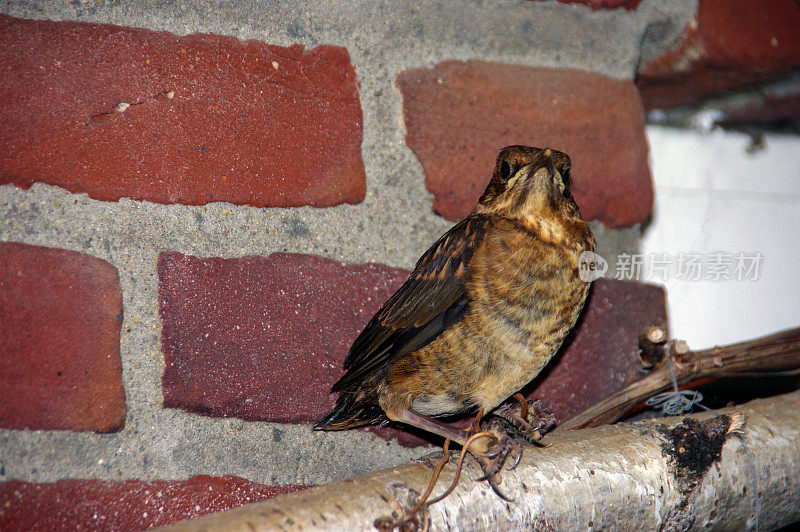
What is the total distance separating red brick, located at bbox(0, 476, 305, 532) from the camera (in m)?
1.12

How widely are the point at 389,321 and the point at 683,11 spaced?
126cm

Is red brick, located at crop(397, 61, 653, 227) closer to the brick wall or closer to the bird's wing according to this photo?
the brick wall

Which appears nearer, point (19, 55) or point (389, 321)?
point (19, 55)

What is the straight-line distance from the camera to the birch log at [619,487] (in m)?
0.98

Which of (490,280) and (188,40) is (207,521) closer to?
(490,280)

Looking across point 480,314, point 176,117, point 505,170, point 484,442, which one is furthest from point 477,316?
point 176,117

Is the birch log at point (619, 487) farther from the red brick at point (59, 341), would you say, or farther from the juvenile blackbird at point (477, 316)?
the red brick at point (59, 341)

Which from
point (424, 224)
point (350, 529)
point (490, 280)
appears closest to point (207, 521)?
point (350, 529)

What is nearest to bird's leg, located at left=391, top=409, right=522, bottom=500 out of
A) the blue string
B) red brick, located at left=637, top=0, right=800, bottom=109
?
the blue string

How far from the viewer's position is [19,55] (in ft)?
3.94

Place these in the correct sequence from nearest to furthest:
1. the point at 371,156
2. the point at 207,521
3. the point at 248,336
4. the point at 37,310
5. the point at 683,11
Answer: the point at 207,521
the point at 37,310
the point at 248,336
the point at 371,156
the point at 683,11

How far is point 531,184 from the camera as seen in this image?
145 centimetres

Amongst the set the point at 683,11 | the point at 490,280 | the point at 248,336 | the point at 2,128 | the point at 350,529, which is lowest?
the point at 350,529

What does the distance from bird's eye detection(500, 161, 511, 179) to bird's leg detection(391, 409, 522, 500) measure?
0.56 m
